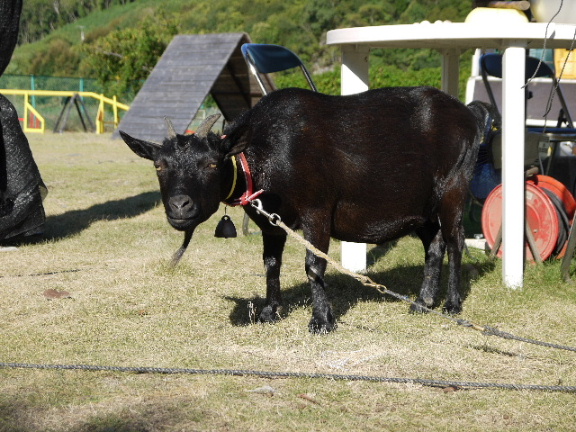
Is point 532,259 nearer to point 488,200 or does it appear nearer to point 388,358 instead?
point 488,200

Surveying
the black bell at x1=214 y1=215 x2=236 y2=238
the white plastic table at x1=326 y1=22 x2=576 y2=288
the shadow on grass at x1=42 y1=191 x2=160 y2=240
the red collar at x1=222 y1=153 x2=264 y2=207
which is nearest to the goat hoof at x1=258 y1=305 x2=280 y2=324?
the black bell at x1=214 y1=215 x2=236 y2=238

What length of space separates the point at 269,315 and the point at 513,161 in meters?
2.39

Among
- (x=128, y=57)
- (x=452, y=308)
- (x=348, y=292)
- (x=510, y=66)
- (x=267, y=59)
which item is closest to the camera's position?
(x=452, y=308)

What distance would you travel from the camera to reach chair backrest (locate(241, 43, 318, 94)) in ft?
27.2

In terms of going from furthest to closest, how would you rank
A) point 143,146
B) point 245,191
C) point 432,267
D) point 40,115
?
point 40,115 < point 432,267 < point 245,191 < point 143,146

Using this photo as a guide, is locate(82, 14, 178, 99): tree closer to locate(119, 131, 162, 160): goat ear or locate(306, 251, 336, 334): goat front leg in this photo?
locate(306, 251, 336, 334): goat front leg

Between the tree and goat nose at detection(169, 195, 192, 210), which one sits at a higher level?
goat nose at detection(169, 195, 192, 210)

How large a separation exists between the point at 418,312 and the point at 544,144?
121 inches

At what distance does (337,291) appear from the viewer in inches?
271

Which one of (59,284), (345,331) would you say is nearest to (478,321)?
(345,331)

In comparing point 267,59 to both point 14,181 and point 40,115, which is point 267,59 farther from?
point 40,115

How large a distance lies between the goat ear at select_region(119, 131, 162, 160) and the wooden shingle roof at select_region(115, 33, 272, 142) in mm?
9147

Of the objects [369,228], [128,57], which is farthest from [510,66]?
[128,57]

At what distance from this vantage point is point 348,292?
6836 millimetres
